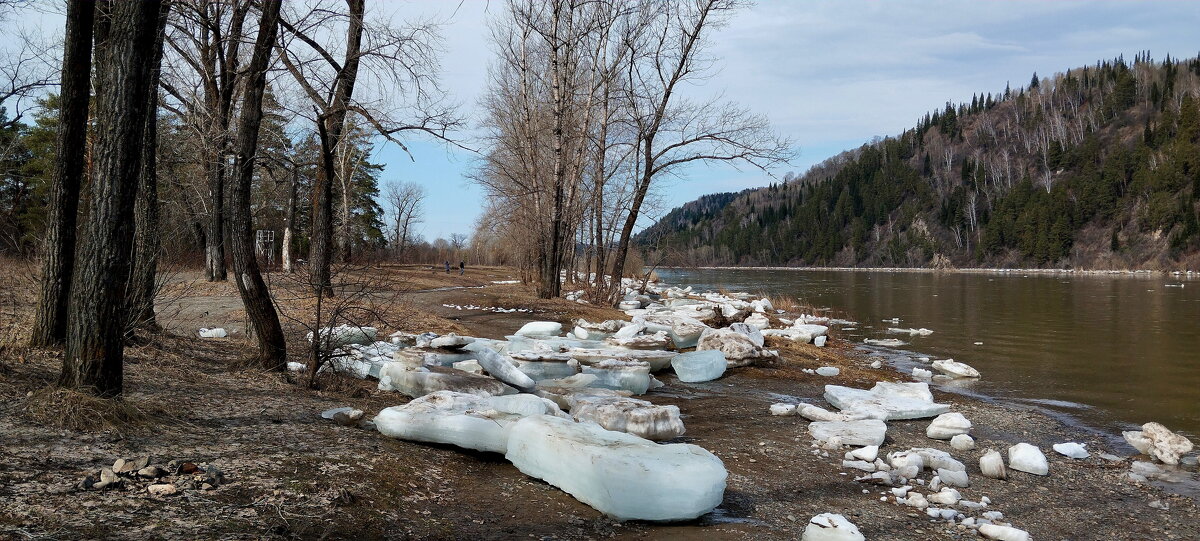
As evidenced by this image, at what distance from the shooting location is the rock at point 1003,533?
3.87 metres

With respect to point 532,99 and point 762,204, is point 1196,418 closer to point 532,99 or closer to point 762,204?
point 532,99

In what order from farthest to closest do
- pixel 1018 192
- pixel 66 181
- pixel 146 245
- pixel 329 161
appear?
pixel 1018 192, pixel 329 161, pixel 146 245, pixel 66 181

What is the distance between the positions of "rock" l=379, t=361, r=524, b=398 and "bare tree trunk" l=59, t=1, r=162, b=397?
95.8 inches

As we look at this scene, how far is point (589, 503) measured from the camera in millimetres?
3834

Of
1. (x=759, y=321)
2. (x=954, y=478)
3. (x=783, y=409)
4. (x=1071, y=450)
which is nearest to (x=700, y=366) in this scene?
(x=783, y=409)

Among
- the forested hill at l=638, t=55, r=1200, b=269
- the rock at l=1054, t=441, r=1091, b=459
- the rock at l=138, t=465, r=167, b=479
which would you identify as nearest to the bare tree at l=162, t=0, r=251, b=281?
the rock at l=138, t=465, r=167, b=479

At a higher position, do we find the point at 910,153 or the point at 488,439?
the point at 910,153

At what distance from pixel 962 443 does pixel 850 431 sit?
99 centimetres

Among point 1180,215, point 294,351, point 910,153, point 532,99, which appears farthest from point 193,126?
point 910,153

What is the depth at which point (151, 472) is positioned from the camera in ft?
10.3

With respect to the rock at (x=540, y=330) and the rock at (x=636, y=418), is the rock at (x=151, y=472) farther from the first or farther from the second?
the rock at (x=540, y=330)

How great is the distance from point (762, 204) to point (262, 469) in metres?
176

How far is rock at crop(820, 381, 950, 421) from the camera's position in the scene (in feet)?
22.2

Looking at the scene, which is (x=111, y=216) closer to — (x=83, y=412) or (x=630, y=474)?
(x=83, y=412)
